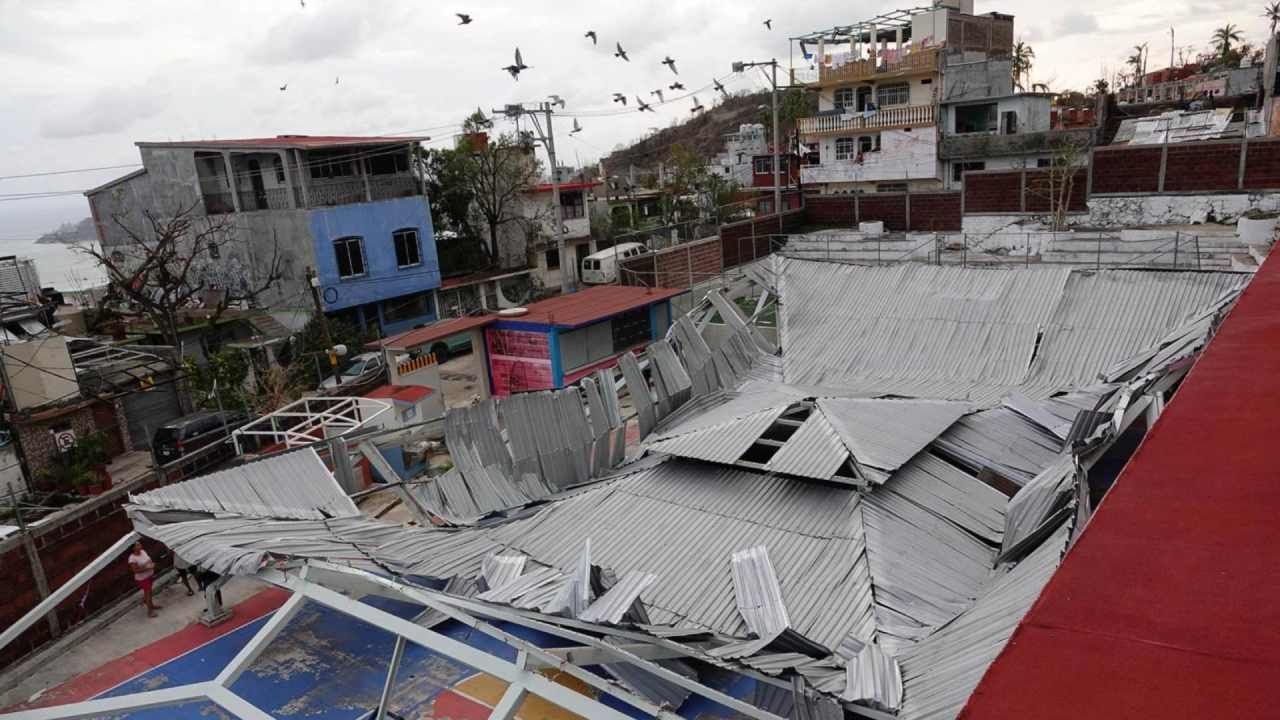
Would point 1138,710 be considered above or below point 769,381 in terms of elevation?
above

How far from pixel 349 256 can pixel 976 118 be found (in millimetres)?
30574

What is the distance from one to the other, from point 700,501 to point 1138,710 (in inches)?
350

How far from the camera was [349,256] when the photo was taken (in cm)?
3036

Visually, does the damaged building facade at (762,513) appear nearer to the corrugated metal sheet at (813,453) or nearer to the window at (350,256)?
the corrugated metal sheet at (813,453)

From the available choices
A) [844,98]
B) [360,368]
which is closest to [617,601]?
[360,368]

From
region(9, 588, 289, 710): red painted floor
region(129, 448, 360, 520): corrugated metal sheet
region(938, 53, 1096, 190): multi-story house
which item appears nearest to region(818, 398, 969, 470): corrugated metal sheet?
region(129, 448, 360, 520): corrugated metal sheet

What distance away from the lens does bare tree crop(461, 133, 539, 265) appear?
38.7m

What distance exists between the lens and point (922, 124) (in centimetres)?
3856

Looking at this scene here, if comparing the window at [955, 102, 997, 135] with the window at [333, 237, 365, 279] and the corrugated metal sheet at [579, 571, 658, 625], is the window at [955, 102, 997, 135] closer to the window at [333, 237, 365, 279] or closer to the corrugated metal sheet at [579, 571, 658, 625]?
the window at [333, 237, 365, 279]

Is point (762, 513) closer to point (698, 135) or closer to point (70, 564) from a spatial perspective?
point (70, 564)

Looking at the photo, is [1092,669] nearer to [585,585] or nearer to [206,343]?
[585,585]

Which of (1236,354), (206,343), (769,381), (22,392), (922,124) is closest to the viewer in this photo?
(1236,354)

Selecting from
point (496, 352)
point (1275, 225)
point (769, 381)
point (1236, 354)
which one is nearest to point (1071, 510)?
point (1236, 354)

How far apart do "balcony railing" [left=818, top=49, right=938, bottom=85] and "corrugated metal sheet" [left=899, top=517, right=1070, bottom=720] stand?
122ft
